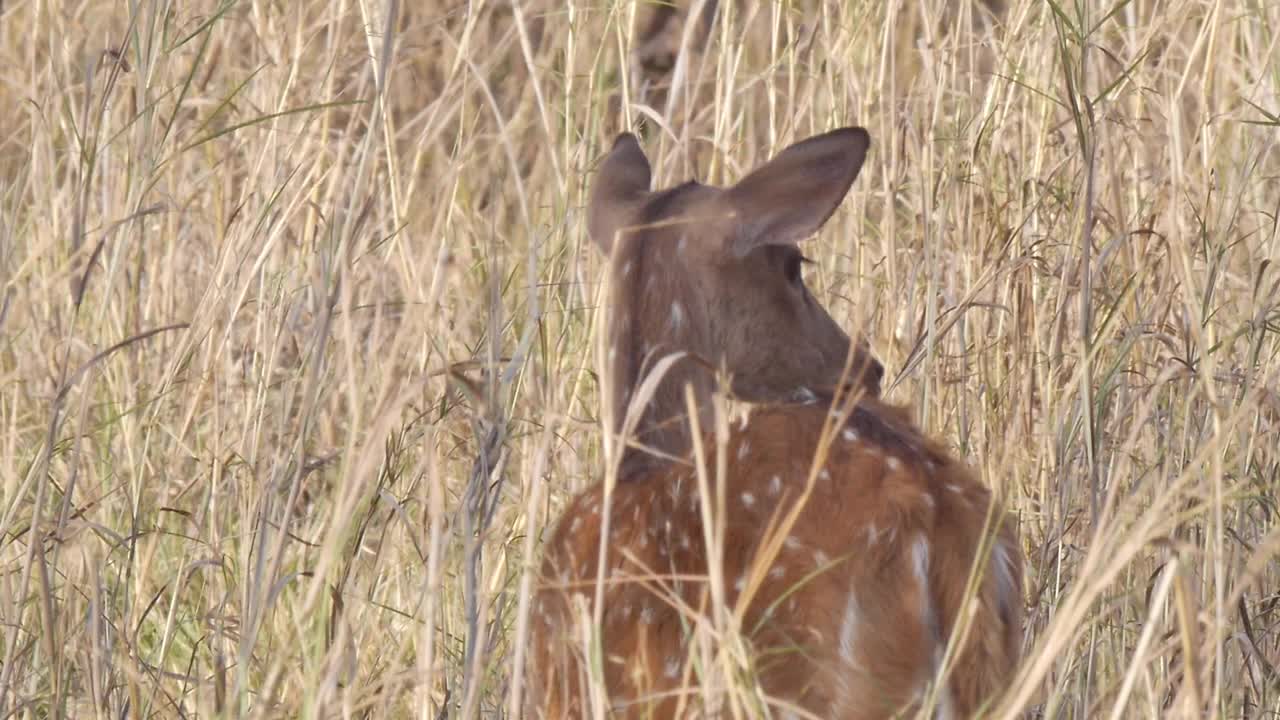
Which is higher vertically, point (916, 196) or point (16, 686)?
point (916, 196)

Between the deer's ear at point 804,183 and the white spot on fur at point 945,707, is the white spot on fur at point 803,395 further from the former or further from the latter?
the white spot on fur at point 945,707

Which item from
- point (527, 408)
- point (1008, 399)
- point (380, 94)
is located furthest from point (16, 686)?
point (1008, 399)

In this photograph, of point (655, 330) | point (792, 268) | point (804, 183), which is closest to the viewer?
point (804, 183)

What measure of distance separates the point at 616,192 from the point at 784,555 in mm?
1206

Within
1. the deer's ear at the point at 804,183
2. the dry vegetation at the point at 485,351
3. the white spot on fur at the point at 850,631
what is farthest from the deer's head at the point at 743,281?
the white spot on fur at the point at 850,631

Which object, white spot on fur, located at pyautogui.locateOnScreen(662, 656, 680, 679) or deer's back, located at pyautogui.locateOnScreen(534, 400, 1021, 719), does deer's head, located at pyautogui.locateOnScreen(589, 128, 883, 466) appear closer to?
deer's back, located at pyautogui.locateOnScreen(534, 400, 1021, 719)

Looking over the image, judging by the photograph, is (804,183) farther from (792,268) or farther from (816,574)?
(816,574)

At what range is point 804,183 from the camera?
10.5ft

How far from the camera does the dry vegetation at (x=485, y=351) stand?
3.02m

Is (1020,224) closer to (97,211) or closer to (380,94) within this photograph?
(380,94)

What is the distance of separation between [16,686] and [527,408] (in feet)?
5.02

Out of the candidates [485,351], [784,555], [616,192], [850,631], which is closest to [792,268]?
[616,192]

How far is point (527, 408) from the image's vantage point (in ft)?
14.5

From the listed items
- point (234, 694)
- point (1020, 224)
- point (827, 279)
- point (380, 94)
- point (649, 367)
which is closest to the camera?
point (234, 694)
